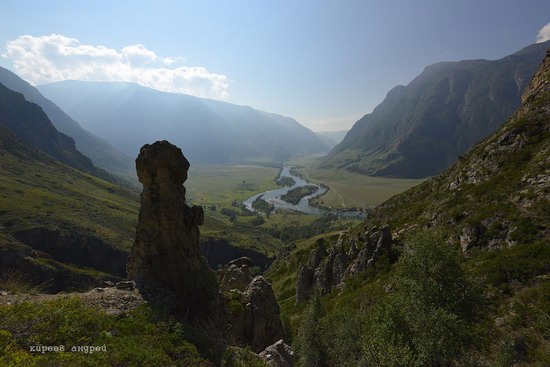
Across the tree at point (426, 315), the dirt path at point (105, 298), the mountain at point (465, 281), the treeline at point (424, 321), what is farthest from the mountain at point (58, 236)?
the tree at point (426, 315)

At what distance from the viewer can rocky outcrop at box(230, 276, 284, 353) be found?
32250 millimetres

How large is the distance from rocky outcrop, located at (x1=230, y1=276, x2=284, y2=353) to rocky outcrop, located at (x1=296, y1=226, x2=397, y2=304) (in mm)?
23591

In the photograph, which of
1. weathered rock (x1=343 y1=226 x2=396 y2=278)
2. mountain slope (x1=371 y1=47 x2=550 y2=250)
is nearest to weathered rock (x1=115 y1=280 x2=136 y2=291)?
mountain slope (x1=371 y1=47 x2=550 y2=250)

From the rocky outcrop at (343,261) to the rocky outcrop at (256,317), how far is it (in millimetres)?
23591

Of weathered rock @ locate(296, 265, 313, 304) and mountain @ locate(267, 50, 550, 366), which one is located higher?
mountain @ locate(267, 50, 550, 366)

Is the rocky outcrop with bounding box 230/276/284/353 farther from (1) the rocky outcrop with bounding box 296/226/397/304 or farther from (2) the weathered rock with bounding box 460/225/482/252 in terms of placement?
(2) the weathered rock with bounding box 460/225/482/252

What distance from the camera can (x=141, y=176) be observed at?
2475cm

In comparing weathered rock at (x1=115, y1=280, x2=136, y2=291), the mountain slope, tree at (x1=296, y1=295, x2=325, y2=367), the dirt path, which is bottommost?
tree at (x1=296, y1=295, x2=325, y2=367)

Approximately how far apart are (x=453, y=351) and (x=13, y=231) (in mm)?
147368

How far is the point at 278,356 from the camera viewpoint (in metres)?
27.0

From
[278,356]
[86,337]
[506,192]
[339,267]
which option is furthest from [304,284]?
[86,337]

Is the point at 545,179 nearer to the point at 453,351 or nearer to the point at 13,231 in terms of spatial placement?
the point at 453,351

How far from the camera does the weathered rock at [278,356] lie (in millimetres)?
25728

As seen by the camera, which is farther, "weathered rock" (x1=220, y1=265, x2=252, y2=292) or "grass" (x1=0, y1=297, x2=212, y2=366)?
"weathered rock" (x1=220, y1=265, x2=252, y2=292)
